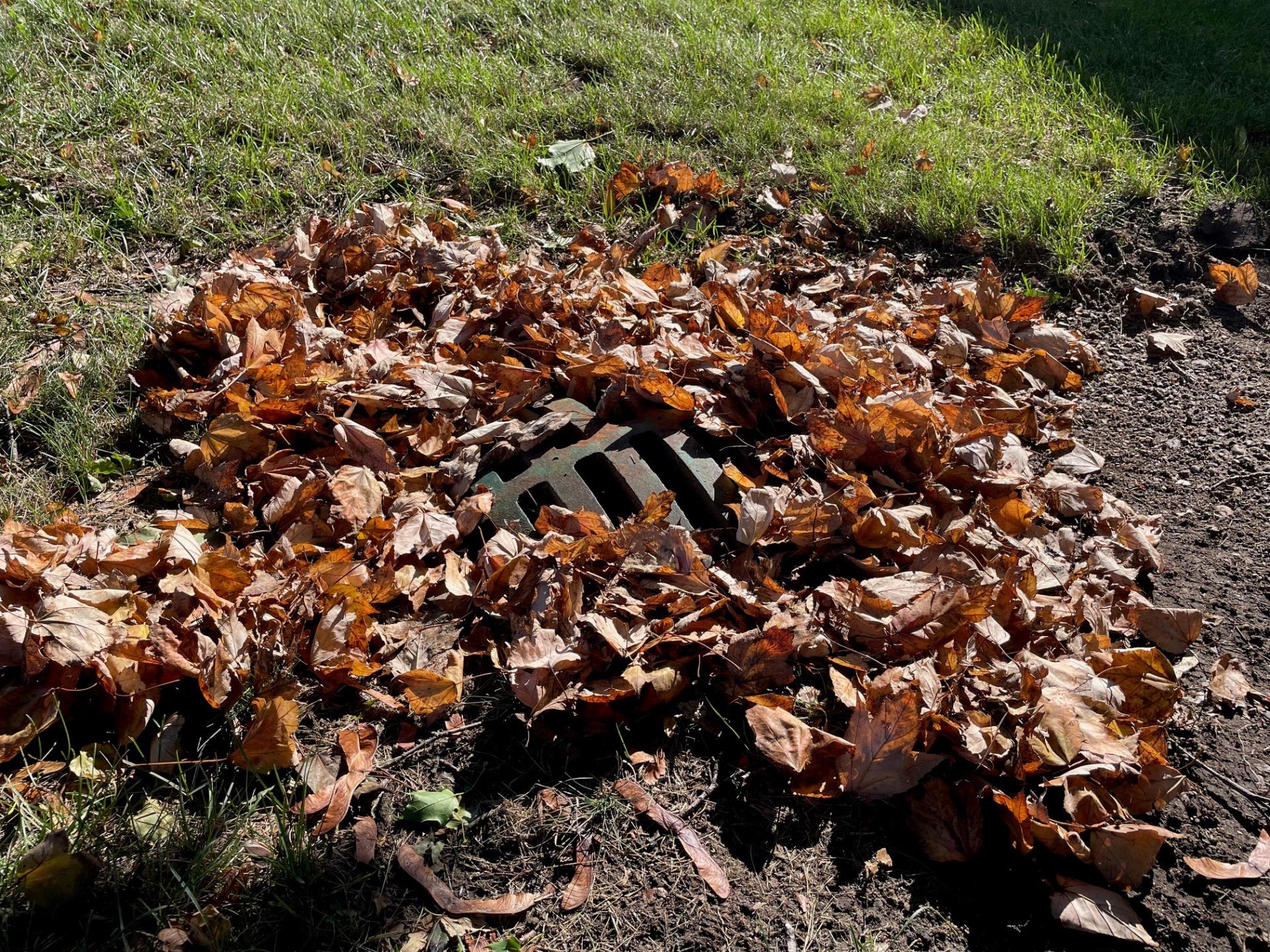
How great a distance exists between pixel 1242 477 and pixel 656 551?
1736 mm

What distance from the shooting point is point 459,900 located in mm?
1604

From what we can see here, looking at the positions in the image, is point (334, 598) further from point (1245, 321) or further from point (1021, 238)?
point (1245, 321)

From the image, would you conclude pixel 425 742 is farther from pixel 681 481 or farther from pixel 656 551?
pixel 681 481

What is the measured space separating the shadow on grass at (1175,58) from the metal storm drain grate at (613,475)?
2.79m

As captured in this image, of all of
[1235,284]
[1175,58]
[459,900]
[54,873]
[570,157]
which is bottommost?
[459,900]

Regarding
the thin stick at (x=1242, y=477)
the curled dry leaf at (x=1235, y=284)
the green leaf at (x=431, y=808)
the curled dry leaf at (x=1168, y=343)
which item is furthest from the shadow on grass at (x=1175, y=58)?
the green leaf at (x=431, y=808)

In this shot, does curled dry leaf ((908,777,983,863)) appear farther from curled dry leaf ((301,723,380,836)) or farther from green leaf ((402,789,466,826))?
curled dry leaf ((301,723,380,836))

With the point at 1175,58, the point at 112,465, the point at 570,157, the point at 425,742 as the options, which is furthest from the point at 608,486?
the point at 1175,58

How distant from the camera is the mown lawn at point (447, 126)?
129 inches

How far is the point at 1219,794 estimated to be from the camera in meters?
1.79

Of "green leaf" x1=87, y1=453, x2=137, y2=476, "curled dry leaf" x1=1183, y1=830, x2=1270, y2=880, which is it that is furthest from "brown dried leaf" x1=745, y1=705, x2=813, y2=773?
"green leaf" x1=87, y1=453, x2=137, y2=476

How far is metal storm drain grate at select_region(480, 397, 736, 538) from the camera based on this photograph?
2268mm

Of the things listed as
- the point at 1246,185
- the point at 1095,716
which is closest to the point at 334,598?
the point at 1095,716

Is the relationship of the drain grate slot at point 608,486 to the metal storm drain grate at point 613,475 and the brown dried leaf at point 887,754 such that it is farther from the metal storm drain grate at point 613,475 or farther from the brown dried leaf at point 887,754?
the brown dried leaf at point 887,754
